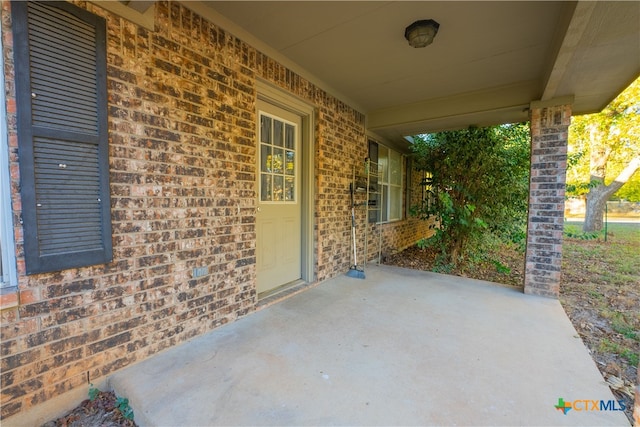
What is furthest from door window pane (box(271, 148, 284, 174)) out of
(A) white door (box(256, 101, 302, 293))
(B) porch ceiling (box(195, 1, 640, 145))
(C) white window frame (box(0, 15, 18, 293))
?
(C) white window frame (box(0, 15, 18, 293))

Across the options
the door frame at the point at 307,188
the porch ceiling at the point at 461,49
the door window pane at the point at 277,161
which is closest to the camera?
the porch ceiling at the point at 461,49

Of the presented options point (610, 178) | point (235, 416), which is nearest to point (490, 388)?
point (235, 416)

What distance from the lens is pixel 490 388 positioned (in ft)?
5.61

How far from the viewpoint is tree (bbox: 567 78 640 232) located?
7.40m

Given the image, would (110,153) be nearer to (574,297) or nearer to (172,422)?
(172,422)

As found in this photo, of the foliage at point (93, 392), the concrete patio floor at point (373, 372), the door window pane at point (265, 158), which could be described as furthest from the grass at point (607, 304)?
the door window pane at point (265, 158)

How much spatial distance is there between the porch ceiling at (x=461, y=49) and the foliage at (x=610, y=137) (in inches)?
214

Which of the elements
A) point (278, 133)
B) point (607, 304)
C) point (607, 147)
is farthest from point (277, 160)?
point (607, 147)

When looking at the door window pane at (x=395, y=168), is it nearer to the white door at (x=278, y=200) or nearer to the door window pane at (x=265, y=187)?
the white door at (x=278, y=200)

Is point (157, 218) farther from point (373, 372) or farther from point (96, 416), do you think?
point (373, 372)

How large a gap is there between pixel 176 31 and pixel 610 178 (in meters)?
13.2

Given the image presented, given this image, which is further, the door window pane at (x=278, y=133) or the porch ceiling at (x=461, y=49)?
the door window pane at (x=278, y=133)

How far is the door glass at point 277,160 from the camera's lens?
3121 millimetres

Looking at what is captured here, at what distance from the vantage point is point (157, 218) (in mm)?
1987
